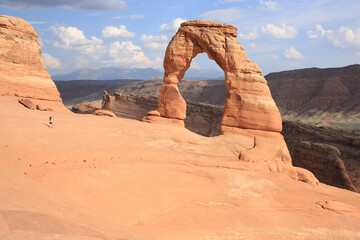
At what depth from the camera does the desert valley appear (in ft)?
18.7

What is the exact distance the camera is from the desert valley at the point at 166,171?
18.7ft

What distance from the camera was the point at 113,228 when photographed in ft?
16.7

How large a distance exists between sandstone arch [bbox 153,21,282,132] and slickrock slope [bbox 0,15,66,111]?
25.3 feet

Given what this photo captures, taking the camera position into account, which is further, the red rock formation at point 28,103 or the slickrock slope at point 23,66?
the slickrock slope at point 23,66

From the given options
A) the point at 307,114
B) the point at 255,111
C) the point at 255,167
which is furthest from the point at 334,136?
the point at 307,114

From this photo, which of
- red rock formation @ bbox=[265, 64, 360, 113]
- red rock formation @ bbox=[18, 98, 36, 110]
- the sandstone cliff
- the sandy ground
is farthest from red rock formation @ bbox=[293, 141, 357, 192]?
red rock formation @ bbox=[265, 64, 360, 113]

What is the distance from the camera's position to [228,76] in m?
15.0

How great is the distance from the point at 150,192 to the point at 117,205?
3.48ft

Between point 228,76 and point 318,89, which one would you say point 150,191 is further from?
point 318,89

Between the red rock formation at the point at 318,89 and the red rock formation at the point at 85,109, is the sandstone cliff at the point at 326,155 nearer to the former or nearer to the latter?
the red rock formation at the point at 85,109

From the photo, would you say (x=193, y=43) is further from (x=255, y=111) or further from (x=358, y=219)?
(x=358, y=219)

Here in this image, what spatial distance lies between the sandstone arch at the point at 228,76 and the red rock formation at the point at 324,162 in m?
8.94

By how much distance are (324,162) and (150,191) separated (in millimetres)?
17301

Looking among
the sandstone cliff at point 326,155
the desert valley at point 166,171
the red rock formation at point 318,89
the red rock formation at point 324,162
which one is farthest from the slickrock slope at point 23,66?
the red rock formation at point 318,89
